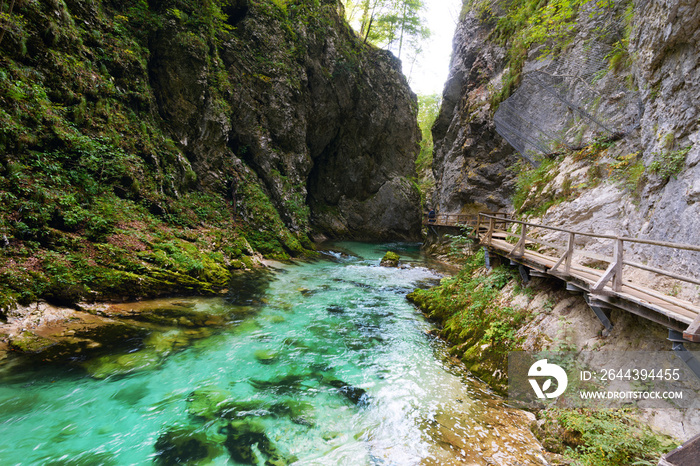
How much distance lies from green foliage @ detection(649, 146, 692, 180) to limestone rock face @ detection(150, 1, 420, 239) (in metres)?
16.1

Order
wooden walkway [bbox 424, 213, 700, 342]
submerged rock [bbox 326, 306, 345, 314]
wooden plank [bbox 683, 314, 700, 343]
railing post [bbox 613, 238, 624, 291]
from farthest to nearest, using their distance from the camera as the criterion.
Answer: submerged rock [bbox 326, 306, 345, 314]
railing post [bbox 613, 238, 624, 291]
wooden walkway [bbox 424, 213, 700, 342]
wooden plank [bbox 683, 314, 700, 343]

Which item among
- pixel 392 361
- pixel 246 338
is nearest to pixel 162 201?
pixel 246 338

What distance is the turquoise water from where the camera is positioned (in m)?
3.60

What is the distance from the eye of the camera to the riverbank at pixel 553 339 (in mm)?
3232

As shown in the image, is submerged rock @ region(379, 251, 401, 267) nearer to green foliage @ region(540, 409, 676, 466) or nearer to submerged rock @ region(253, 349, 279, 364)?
submerged rock @ region(253, 349, 279, 364)

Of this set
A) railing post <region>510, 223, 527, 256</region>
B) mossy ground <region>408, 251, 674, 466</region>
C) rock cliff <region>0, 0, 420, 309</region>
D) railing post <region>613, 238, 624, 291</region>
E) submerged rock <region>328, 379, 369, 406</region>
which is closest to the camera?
mossy ground <region>408, 251, 674, 466</region>

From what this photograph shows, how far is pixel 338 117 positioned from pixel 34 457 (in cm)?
2551

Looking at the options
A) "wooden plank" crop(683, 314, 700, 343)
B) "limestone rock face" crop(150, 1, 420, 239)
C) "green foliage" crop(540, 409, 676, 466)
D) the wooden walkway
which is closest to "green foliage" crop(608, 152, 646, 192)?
the wooden walkway

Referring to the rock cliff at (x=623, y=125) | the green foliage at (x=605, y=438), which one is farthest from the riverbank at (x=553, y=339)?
the rock cliff at (x=623, y=125)

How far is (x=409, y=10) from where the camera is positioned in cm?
3019

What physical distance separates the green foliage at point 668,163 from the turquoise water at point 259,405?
480 centimetres

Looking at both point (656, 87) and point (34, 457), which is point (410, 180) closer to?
point (656, 87)

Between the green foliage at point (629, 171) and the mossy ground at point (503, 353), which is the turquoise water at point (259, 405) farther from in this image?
the green foliage at point (629, 171)

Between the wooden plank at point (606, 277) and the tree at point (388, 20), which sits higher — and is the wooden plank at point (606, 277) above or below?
below
